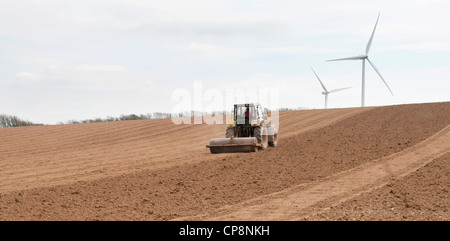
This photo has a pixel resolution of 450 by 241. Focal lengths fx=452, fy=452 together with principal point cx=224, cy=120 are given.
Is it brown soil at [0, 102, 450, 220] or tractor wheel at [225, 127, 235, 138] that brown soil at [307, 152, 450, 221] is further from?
tractor wheel at [225, 127, 235, 138]

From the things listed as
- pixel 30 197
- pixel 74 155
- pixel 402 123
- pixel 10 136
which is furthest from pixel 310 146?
pixel 10 136

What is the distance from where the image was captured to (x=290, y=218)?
9516 millimetres

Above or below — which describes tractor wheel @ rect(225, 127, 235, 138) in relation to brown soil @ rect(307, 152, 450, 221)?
above

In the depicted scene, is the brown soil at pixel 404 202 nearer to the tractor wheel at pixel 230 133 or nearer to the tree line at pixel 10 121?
the tractor wheel at pixel 230 133

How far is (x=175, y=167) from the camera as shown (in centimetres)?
1706

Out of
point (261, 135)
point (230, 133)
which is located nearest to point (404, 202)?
point (261, 135)

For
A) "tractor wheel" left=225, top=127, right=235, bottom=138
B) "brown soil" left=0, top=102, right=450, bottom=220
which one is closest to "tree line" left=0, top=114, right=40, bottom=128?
"brown soil" left=0, top=102, right=450, bottom=220

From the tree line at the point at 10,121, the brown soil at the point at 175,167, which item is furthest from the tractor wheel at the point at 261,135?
the tree line at the point at 10,121

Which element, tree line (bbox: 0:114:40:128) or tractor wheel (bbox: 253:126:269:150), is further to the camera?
tree line (bbox: 0:114:40:128)

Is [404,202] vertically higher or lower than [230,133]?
lower

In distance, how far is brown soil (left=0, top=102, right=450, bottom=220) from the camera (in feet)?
36.7

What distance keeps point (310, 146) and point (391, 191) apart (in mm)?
10352

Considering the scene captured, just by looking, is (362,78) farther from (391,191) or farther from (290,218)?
(290,218)

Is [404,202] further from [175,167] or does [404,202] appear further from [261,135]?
[261,135]
